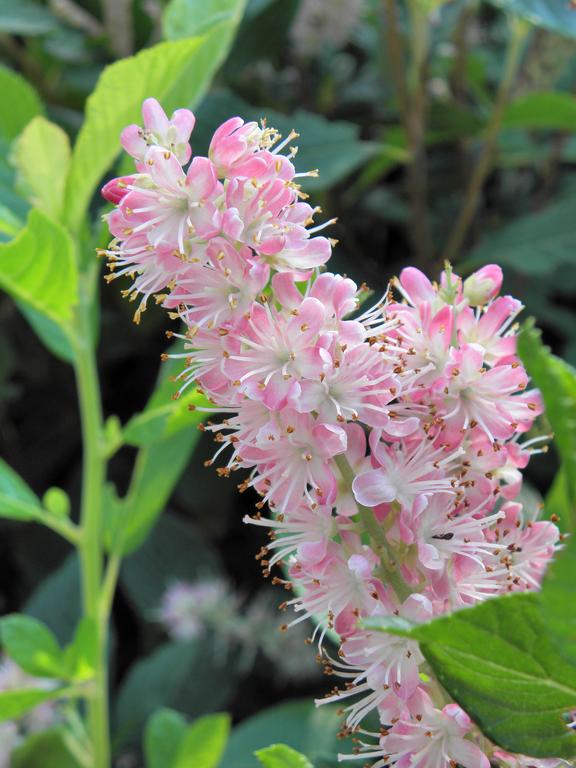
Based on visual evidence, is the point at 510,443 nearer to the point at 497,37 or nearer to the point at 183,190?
the point at 183,190

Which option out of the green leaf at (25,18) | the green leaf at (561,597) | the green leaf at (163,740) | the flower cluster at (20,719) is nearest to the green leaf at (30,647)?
the green leaf at (163,740)

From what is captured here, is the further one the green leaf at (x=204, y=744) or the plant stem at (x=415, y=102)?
the plant stem at (x=415, y=102)

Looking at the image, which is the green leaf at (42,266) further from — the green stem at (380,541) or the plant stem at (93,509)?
the green stem at (380,541)

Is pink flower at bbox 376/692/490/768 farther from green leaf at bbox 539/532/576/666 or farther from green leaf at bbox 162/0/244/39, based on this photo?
green leaf at bbox 162/0/244/39

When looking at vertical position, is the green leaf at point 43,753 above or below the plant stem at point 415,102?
below

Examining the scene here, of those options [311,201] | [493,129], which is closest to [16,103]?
[311,201]

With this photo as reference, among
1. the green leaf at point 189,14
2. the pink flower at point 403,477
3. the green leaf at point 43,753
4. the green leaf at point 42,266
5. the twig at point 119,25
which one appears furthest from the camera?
the twig at point 119,25

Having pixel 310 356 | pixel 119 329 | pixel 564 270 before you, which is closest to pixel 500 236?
pixel 564 270

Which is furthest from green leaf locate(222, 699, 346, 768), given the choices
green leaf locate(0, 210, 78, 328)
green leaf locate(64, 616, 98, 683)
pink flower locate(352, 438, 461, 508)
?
pink flower locate(352, 438, 461, 508)
